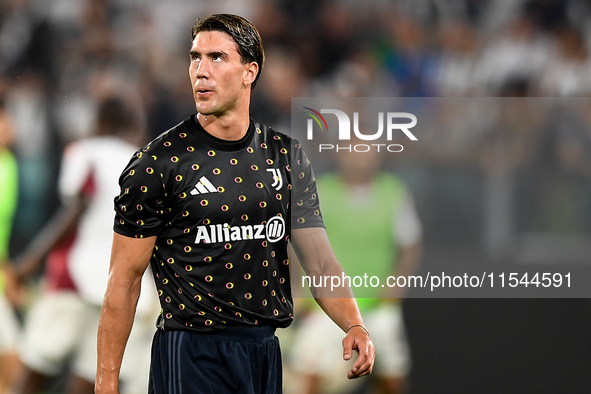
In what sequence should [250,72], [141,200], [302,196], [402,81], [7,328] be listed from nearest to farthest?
[141,200] < [250,72] < [302,196] < [402,81] < [7,328]

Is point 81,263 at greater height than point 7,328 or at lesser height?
greater

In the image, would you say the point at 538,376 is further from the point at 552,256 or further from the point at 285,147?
the point at 285,147

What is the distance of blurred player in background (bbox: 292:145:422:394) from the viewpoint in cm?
360

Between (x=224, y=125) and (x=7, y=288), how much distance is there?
6.83 ft

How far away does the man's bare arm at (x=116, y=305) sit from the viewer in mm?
2004

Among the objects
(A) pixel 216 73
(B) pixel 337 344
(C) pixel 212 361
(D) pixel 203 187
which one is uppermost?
(A) pixel 216 73

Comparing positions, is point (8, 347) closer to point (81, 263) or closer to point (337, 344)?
point (81, 263)

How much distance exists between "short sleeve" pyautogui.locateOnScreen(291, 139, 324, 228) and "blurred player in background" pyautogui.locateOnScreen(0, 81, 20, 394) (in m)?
1.95

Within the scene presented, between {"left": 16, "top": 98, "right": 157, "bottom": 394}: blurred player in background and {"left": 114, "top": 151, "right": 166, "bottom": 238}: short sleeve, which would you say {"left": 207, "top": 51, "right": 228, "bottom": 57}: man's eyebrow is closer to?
{"left": 114, "top": 151, "right": 166, "bottom": 238}: short sleeve

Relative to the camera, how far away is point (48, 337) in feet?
12.0

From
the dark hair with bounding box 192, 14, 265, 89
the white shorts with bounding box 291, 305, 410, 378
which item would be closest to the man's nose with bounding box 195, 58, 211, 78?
the dark hair with bounding box 192, 14, 265, 89

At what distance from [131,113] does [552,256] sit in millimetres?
2240

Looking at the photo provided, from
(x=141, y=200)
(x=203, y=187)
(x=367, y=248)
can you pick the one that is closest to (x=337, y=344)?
(x=367, y=248)

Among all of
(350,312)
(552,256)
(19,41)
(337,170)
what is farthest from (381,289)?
(19,41)
